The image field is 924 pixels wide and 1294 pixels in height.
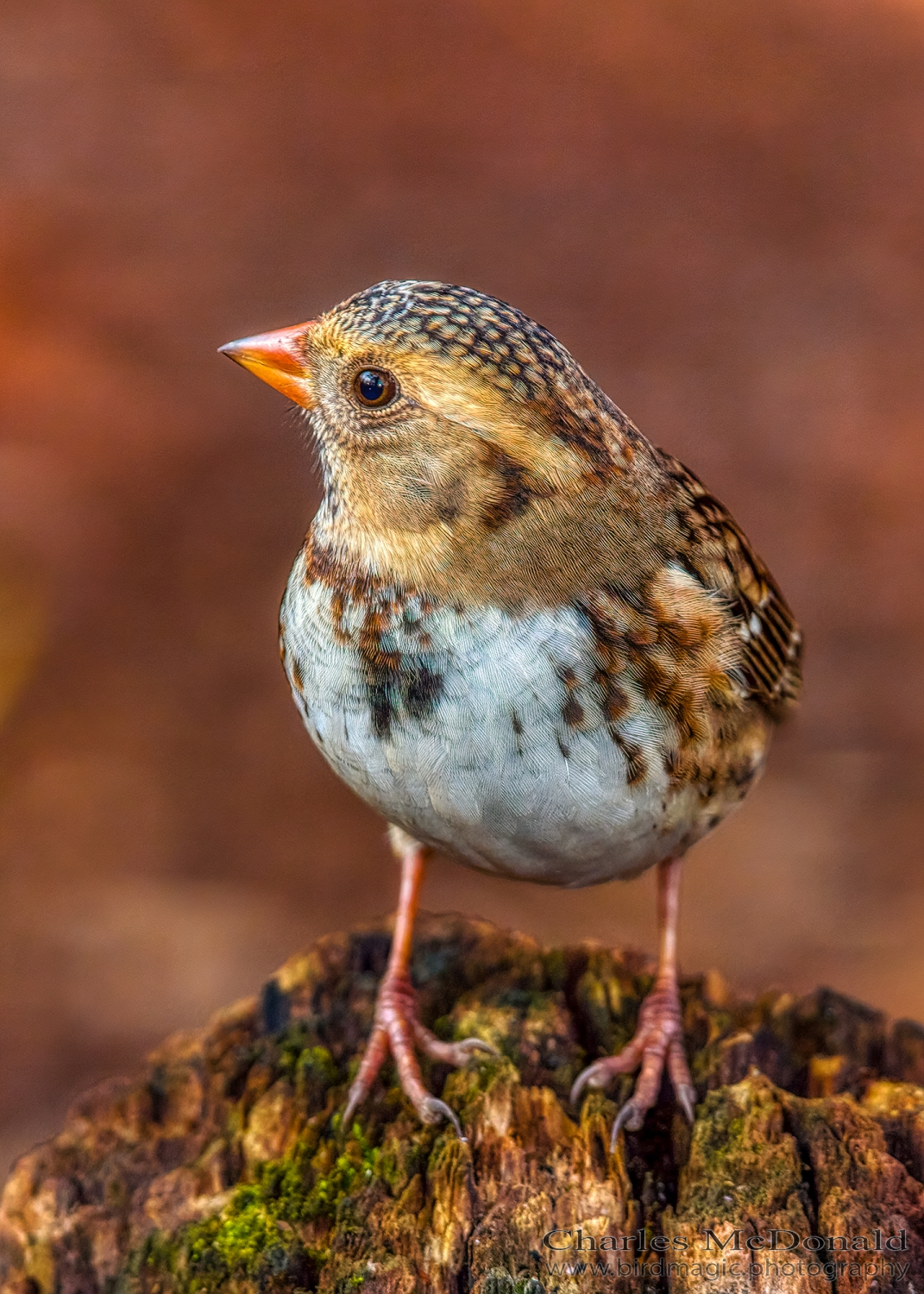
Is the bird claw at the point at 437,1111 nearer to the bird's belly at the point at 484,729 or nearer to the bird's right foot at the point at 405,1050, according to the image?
the bird's right foot at the point at 405,1050

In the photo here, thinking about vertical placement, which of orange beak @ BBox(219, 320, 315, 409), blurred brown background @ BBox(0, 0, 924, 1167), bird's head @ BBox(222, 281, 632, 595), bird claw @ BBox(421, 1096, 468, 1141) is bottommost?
bird claw @ BBox(421, 1096, 468, 1141)

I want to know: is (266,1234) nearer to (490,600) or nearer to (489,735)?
(489,735)

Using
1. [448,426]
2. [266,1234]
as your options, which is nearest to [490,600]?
[448,426]

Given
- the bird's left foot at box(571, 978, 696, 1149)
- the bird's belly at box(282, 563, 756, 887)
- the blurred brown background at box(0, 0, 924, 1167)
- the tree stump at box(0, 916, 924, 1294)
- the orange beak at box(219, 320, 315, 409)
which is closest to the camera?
the tree stump at box(0, 916, 924, 1294)

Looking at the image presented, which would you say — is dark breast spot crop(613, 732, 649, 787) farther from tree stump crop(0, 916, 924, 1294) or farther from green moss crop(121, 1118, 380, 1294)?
green moss crop(121, 1118, 380, 1294)

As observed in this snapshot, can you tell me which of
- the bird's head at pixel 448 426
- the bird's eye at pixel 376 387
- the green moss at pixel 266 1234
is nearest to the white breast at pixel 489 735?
the bird's head at pixel 448 426

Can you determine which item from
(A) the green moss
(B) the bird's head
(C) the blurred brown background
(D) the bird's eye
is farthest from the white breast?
(C) the blurred brown background
